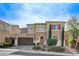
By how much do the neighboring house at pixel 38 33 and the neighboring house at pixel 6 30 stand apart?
11 cm

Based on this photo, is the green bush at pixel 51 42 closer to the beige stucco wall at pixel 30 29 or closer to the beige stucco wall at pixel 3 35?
the beige stucco wall at pixel 30 29

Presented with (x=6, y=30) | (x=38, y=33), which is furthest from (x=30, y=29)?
(x=6, y=30)

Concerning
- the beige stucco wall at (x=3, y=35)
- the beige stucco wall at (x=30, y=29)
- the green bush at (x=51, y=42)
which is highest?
the beige stucco wall at (x=30, y=29)

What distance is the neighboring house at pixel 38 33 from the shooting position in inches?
270

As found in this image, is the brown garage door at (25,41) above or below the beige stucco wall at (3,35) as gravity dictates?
below

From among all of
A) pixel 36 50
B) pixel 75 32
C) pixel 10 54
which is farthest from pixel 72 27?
pixel 10 54

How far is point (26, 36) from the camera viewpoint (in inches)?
272

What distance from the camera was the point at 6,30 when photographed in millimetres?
6859

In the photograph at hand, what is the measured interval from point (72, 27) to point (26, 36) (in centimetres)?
84

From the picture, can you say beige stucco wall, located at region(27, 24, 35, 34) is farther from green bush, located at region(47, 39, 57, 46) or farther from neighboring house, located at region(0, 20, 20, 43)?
green bush, located at region(47, 39, 57, 46)

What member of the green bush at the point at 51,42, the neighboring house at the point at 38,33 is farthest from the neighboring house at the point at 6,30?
the green bush at the point at 51,42

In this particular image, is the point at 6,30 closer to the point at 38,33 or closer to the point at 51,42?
the point at 38,33

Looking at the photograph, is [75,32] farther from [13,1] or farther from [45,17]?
[13,1]

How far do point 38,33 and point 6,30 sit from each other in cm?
58
